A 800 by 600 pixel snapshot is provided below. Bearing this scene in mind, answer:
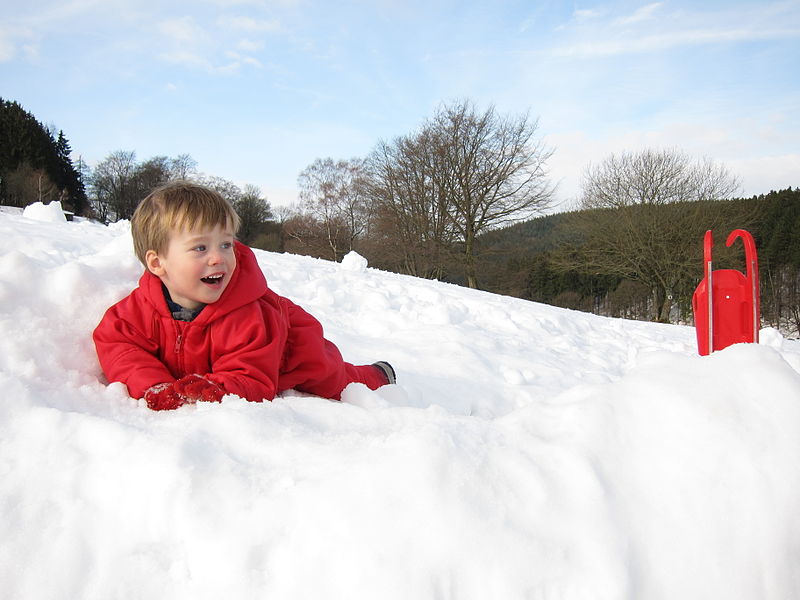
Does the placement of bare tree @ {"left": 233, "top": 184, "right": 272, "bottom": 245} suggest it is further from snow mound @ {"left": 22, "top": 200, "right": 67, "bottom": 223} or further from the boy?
the boy

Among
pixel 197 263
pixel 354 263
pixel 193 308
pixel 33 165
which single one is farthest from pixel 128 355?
pixel 33 165

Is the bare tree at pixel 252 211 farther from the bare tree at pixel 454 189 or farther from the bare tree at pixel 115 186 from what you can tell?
the bare tree at pixel 454 189

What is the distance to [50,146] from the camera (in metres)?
37.9

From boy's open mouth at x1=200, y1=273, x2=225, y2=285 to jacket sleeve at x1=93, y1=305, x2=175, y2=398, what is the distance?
0.99ft

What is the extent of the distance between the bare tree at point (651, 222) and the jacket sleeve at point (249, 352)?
74.8 feet

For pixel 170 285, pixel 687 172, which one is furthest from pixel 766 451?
pixel 687 172

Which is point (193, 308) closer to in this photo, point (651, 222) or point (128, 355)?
point (128, 355)

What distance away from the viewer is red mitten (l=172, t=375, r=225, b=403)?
5.39 feet

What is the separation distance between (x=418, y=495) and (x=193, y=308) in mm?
1339

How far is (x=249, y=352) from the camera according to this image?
1.91 meters

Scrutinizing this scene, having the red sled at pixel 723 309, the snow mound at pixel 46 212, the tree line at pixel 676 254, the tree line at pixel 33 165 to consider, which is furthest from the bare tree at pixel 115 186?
→ the red sled at pixel 723 309

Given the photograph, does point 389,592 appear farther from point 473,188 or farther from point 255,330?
point 473,188

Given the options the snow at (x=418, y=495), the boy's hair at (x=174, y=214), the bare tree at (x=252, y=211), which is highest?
the bare tree at (x=252, y=211)

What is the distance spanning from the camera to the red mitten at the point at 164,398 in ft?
5.24
